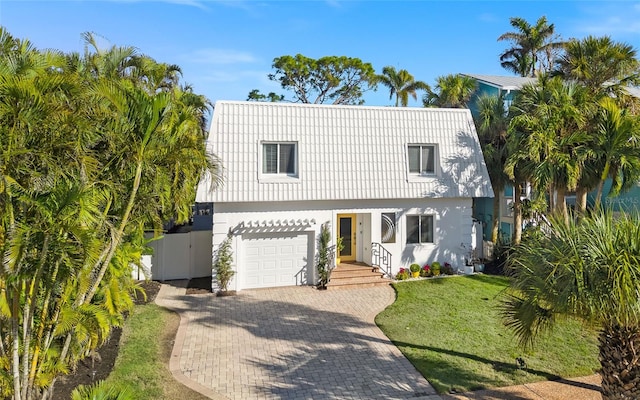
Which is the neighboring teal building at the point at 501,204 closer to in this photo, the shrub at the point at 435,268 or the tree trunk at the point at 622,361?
the shrub at the point at 435,268

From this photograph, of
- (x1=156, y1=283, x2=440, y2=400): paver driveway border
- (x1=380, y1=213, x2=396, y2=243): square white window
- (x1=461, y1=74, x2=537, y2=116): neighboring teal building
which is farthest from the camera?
(x1=461, y1=74, x2=537, y2=116): neighboring teal building

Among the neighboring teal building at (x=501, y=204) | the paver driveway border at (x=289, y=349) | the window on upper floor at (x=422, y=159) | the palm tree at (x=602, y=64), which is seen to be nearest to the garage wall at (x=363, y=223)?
the window on upper floor at (x=422, y=159)

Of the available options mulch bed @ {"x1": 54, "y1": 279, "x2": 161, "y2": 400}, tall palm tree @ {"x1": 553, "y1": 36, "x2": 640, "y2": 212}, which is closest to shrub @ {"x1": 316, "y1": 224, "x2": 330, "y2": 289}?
mulch bed @ {"x1": 54, "y1": 279, "x2": 161, "y2": 400}

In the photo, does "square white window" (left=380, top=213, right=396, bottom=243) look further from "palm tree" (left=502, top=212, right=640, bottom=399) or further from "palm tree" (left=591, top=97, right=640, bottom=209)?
"palm tree" (left=502, top=212, right=640, bottom=399)

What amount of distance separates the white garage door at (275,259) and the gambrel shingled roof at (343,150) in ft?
5.57

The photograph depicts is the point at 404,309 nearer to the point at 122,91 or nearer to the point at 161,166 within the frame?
the point at 161,166

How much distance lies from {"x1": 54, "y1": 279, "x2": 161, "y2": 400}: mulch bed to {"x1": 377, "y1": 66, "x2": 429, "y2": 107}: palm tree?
2846 cm

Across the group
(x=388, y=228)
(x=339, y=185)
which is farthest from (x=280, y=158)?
(x=388, y=228)

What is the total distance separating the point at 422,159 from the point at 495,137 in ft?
15.4

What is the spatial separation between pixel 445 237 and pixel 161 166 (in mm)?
12726

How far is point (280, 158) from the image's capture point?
1466 centimetres

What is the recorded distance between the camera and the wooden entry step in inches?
570

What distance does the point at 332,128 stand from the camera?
50.1ft

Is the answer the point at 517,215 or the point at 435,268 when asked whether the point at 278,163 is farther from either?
the point at 517,215
